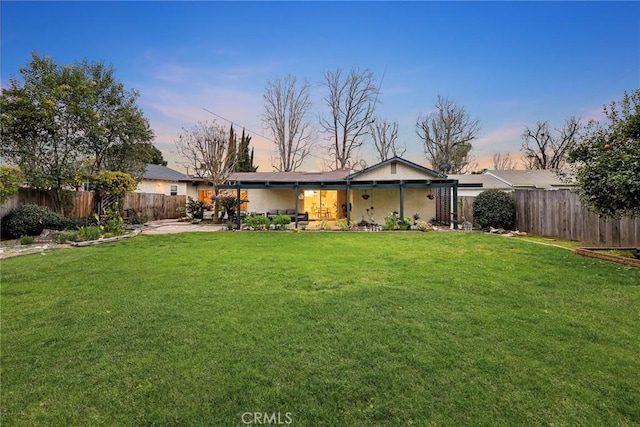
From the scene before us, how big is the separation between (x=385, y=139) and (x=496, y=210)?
2161 cm

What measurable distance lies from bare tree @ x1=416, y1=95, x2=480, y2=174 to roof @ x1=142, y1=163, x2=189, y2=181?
25.1 m

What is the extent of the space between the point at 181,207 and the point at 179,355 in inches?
838

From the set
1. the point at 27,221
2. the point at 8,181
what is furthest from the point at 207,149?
the point at 8,181

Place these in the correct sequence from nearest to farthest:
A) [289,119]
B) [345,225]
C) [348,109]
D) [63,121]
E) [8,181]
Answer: [8,181]
[63,121]
[345,225]
[289,119]
[348,109]

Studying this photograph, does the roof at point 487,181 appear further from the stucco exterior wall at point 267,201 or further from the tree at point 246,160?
the tree at point 246,160

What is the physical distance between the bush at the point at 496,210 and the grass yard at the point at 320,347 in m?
7.34

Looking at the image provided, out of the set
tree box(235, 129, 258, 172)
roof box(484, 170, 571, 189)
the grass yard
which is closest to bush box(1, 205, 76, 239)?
the grass yard

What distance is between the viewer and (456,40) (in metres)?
14.3

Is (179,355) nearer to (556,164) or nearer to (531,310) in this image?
(531,310)

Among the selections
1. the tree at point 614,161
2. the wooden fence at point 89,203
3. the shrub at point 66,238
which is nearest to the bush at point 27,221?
the wooden fence at point 89,203

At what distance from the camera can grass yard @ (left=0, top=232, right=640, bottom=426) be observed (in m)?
2.21

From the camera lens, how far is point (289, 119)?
29.4m

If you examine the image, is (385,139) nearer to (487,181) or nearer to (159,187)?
(487,181)

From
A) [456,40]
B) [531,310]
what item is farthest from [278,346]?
[456,40]
